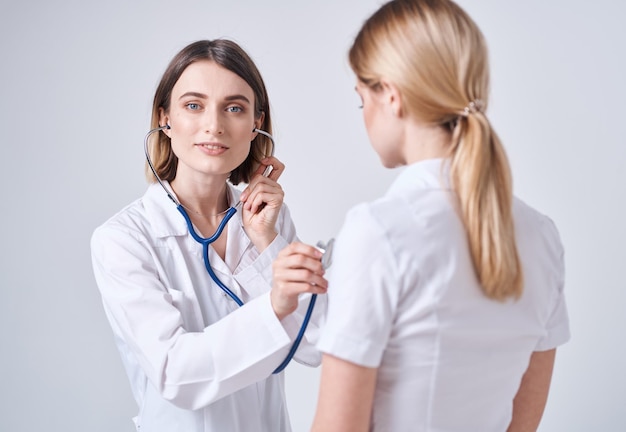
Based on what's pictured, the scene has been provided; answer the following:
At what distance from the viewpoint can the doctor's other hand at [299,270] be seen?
1370mm

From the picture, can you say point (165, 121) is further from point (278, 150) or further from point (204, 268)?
point (278, 150)

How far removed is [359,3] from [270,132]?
3.89 feet

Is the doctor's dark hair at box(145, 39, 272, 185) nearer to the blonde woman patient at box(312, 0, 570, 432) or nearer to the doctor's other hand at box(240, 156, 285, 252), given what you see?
the doctor's other hand at box(240, 156, 285, 252)

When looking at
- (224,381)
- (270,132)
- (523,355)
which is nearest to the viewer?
(523,355)

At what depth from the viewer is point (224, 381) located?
1535 mm

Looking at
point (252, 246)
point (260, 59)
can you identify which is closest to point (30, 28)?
point (260, 59)

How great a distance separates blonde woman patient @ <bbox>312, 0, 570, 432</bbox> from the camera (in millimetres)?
1092

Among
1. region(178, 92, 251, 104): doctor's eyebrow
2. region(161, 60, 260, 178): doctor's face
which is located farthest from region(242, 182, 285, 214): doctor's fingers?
region(178, 92, 251, 104): doctor's eyebrow

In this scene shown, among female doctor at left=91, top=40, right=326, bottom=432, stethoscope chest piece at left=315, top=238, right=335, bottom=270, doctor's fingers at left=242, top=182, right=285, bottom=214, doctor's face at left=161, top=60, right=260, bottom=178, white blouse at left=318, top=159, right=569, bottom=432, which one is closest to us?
white blouse at left=318, top=159, right=569, bottom=432

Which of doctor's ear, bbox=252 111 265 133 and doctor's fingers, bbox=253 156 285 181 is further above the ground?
doctor's ear, bbox=252 111 265 133

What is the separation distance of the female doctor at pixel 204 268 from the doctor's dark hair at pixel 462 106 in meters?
0.49

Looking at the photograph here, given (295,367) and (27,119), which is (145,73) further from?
(295,367)

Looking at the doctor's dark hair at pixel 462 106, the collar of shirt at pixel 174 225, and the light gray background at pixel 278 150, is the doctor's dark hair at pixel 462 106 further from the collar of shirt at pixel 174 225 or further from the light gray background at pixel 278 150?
the light gray background at pixel 278 150

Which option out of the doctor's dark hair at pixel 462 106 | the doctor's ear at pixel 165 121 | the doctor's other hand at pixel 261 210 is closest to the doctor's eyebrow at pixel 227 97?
the doctor's ear at pixel 165 121
